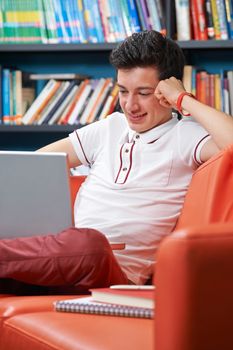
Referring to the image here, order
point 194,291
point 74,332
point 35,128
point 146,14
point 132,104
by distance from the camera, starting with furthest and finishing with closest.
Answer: point 35,128, point 146,14, point 132,104, point 74,332, point 194,291

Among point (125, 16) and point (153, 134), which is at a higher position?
point (125, 16)

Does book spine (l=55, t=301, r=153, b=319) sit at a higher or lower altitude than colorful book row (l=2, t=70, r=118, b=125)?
→ lower

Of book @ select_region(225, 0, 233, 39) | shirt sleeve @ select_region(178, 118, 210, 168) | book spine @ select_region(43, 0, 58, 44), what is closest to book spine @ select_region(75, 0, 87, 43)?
book spine @ select_region(43, 0, 58, 44)

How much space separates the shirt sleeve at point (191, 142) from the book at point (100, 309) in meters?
0.70

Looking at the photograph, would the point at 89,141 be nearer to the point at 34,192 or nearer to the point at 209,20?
the point at 34,192

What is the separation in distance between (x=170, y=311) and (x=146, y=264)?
3.09 ft

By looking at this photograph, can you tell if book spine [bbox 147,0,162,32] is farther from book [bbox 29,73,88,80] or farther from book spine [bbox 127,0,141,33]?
book [bbox 29,73,88,80]

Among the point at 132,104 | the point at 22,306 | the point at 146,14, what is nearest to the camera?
the point at 22,306

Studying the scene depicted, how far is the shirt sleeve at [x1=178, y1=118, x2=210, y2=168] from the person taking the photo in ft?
6.68

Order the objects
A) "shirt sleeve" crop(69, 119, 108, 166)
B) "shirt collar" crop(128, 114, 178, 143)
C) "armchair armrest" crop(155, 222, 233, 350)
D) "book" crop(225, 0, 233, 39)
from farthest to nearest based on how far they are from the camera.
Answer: "book" crop(225, 0, 233, 39) < "shirt sleeve" crop(69, 119, 108, 166) < "shirt collar" crop(128, 114, 178, 143) < "armchair armrest" crop(155, 222, 233, 350)

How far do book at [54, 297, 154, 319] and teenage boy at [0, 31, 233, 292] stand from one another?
0.26m

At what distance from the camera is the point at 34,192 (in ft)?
5.83

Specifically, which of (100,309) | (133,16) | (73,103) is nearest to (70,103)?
(73,103)

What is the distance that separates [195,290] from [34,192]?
788 millimetres
